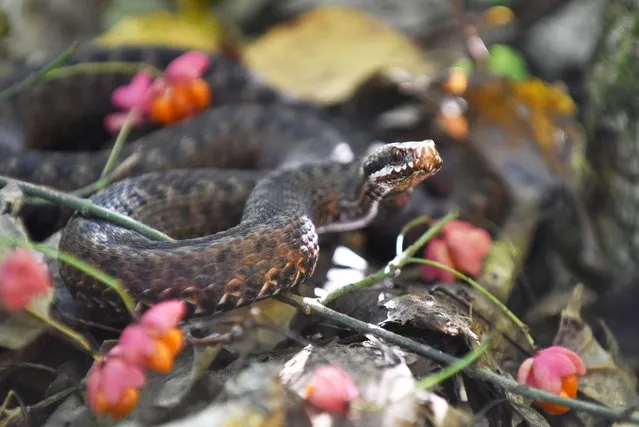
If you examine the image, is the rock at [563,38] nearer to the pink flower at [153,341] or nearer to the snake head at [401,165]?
the snake head at [401,165]

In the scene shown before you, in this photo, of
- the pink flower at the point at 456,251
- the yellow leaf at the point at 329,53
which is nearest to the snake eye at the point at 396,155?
the pink flower at the point at 456,251

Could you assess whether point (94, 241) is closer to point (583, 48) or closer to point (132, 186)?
point (132, 186)

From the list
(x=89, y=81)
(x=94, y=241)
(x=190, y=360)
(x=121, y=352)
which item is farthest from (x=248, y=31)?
(x=121, y=352)

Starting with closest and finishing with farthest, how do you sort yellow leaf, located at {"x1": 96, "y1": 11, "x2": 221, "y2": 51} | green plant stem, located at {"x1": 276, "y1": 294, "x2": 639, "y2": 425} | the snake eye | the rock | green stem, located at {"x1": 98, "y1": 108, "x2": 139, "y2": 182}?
green plant stem, located at {"x1": 276, "y1": 294, "x2": 639, "y2": 425} < the snake eye < green stem, located at {"x1": 98, "y1": 108, "x2": 139, "y2": 182} < yellow leaf, located at {"x1": 96, "y1": 11, "x2": 221, "y2": 51} < the rock

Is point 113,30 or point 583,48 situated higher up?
point 113,30

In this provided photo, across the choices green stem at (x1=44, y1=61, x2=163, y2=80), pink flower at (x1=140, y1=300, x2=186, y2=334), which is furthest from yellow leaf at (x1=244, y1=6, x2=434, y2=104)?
pink flower at (x1=140, y1=300, x2=186, y2=334)

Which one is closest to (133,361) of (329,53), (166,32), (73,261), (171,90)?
(73,261)

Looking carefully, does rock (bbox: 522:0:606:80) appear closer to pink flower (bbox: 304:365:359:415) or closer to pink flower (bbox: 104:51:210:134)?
pink flower (bbox: 104:51:210:134)
